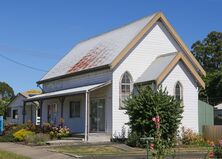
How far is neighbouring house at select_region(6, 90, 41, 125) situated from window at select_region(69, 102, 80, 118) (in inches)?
355

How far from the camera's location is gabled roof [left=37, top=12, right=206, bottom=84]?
3003 centimetres

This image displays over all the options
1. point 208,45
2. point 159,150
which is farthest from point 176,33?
point 208,45

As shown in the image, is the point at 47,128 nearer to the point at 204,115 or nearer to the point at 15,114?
the point at 204,115

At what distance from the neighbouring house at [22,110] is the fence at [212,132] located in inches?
692

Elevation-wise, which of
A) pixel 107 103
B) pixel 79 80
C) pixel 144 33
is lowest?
pixel 107 103

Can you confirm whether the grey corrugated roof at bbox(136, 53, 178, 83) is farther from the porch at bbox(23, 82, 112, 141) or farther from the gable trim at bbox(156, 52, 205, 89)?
the porch at bbox(23, 82, 112, 141)

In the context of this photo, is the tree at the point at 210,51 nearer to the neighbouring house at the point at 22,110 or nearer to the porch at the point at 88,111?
the neighbouring house at the point at 22,110

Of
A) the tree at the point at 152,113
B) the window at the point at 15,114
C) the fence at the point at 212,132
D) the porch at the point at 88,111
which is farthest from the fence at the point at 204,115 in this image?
the window at the point at 15,114

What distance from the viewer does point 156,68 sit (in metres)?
30.0

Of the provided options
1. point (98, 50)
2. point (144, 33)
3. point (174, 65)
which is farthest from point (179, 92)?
point (98, 50)

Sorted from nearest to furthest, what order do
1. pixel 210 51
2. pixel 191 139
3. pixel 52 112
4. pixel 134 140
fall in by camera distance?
pixel 134 140, pixel 191 139, pixel 52 112, pixel 210 51

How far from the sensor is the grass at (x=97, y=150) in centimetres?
2214

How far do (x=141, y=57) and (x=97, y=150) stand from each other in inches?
371

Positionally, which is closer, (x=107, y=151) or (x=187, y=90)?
(x=107, y=151)
